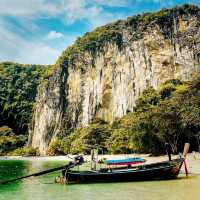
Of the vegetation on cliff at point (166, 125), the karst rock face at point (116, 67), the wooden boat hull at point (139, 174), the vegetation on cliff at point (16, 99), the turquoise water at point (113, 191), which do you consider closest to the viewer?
the turquoise water at point (113, 191)

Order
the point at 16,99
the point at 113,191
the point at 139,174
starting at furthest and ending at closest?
the point at 16,99 < the point at 139,174 < the point at 113,191

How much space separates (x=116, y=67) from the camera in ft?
332

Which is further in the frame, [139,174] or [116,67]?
[116,67]

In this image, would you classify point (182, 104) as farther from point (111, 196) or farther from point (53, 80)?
point (53, 80)

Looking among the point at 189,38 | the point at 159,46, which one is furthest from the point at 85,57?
the point at 189,38

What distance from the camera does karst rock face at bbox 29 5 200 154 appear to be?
9094 centimetres

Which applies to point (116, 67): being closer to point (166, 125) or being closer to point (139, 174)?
point (166, 125)

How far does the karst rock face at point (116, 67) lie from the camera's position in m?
90.9

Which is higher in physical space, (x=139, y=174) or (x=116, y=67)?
(x=116, y=67)

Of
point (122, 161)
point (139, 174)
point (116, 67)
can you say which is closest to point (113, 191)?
point (139, 174)

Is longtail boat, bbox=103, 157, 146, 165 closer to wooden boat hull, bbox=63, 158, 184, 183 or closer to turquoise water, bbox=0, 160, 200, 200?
wooden boat hull, bbox=63, 158, 184, 183

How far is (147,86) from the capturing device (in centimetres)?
9231

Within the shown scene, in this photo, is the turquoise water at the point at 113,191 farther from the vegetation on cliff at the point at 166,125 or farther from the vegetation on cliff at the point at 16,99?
the vegetation on cliff at the point at 16,99

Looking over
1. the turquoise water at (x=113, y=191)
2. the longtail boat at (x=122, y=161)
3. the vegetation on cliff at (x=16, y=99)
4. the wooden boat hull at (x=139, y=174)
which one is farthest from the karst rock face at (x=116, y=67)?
the turquoise water at (x=113, y=191)
